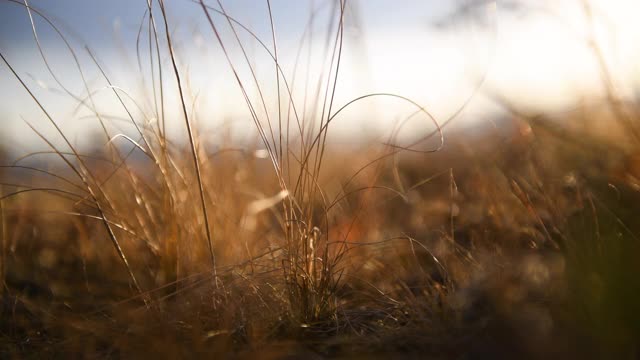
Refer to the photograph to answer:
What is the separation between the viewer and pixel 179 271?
63.7 inches

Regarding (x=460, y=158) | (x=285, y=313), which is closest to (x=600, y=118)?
(x=285, y=313)

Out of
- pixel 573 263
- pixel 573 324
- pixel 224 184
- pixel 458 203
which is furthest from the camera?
pixel 224 184

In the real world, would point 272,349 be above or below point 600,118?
below

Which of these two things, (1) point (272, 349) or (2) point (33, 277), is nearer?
(1) point (272, 349)

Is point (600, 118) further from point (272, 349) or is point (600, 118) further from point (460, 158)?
point (460, 158)

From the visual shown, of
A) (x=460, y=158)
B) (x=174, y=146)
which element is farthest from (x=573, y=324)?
(x=460, y=158)

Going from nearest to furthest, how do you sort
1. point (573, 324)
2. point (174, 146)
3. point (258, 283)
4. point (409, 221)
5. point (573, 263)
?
point (573, 324), point (573, 263), point (258, 283), point (174, 146), point (409, 221)

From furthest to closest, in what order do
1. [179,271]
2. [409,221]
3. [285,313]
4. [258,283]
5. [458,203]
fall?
1. [409,221]
2. [458,203]
3. [179,271]
4. [258,283]
5. [285,313]

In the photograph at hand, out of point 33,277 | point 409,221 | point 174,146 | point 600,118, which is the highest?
point 174,146

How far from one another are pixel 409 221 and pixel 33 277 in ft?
5.31

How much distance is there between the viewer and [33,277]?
1971 millimetres

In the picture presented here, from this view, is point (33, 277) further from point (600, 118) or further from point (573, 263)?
point (600, 118)

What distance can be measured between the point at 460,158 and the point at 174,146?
6.27 feet

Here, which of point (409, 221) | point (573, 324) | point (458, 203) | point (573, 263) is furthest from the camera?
point (409, 221)
